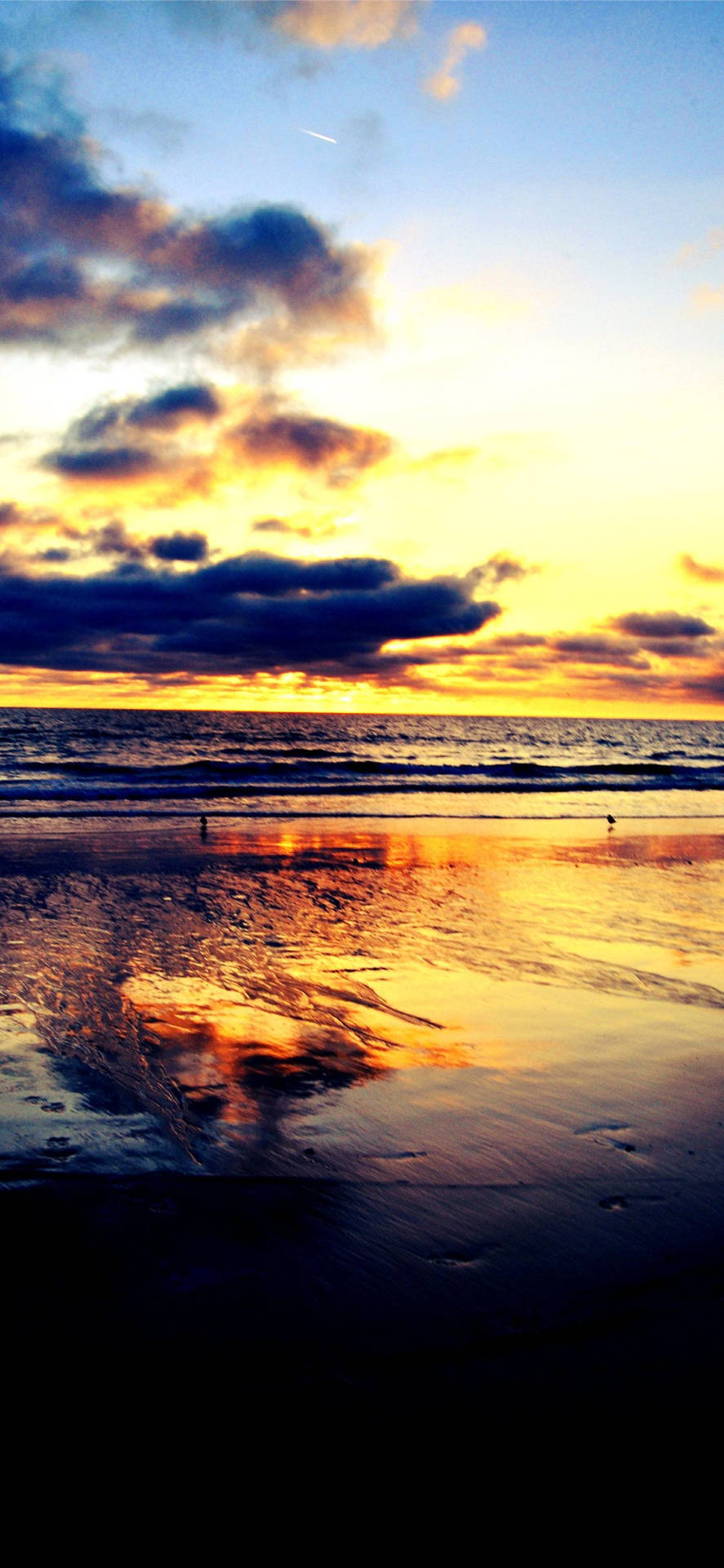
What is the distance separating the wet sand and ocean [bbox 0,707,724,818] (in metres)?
15.3

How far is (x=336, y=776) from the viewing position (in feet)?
123

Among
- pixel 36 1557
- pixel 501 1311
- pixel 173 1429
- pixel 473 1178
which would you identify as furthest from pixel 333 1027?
pixel 36 1557

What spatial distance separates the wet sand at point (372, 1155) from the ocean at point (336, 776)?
15283 millimetres

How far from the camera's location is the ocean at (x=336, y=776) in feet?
85.0

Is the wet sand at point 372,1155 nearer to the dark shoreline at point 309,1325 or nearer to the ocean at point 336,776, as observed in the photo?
the dark shoreline at point 309,1325

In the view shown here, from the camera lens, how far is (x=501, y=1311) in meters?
3.07

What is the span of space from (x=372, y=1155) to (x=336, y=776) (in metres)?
33.1

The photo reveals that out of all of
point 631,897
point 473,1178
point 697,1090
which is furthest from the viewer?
point 631,897

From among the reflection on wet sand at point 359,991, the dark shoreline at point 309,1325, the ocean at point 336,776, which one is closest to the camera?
the dark shoreline at point 309,1325

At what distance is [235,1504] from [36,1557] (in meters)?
0.49

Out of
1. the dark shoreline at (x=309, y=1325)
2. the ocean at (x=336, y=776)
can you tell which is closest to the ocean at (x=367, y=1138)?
the dark shoreline at (x=309, y=1325)

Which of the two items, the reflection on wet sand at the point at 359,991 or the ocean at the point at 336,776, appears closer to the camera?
the reflection on wet sand at the point at 359,991

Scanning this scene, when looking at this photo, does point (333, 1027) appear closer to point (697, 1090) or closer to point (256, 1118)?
point (256, 1118)

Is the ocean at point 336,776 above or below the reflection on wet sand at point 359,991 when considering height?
above
